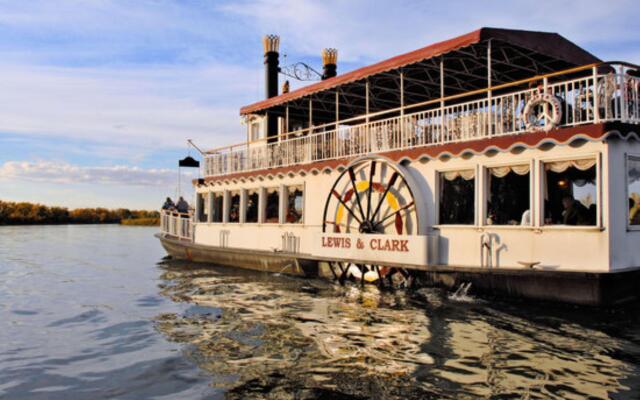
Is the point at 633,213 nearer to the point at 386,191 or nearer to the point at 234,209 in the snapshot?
the point at 386,191

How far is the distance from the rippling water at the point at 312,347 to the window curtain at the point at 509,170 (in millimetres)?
2367

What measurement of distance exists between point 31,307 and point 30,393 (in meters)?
6.08

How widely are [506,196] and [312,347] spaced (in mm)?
5565

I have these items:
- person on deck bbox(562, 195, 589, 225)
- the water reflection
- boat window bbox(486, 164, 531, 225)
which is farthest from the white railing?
person on deck bbox(562, 195, 589, 225)

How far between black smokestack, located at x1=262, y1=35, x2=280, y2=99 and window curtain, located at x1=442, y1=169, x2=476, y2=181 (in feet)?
40.4

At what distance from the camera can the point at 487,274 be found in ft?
31.0

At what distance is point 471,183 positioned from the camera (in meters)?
10.8

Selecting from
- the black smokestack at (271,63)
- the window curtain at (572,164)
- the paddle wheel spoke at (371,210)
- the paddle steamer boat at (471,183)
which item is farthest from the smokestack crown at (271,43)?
the window curtain at (572,164)

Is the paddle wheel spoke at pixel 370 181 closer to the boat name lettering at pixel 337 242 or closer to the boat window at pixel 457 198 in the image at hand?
the boat name lettering at pixel 337 242

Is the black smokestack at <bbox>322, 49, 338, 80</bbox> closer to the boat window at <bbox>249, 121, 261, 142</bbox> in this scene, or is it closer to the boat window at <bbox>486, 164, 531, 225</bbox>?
the boat window at <bbox>249, 121, 261, 142</bbox>

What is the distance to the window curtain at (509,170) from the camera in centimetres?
957

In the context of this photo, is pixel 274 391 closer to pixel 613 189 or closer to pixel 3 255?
pixel 613 189

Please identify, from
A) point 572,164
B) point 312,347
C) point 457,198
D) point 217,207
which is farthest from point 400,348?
point 217,207

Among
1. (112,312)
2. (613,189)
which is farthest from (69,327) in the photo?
(613,189)
